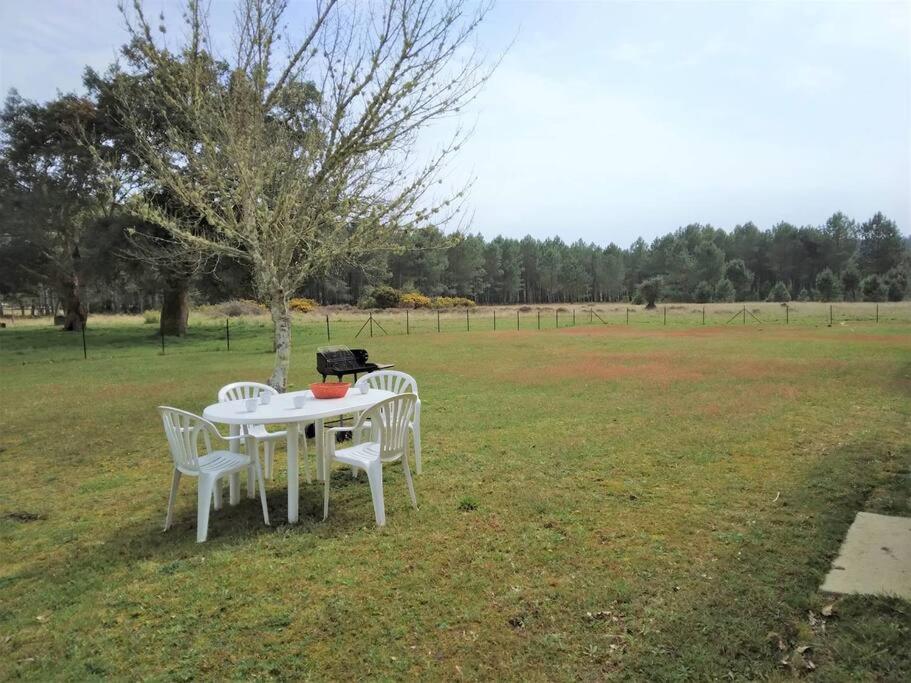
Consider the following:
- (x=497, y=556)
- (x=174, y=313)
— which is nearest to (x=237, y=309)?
(x=174, y=313)

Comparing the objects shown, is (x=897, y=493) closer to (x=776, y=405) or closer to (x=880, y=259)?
(x=776, y=405)

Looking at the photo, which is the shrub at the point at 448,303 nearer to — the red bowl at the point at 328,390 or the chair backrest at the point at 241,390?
the chair backrest at the point at 241,390

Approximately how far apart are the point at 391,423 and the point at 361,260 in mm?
6448

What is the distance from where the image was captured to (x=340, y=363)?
23.9ft

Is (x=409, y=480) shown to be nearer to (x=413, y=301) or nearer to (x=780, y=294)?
(x=413, y=301)

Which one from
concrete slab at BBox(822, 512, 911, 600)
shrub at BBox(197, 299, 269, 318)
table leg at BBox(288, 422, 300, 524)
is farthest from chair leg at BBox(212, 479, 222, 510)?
shrub at BBox(197, 299, 269, 318)

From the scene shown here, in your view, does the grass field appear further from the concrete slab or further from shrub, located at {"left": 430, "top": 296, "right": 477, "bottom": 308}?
shrub, located at {"left": 430, "top": 296, "right": 477, "bottom": 308}

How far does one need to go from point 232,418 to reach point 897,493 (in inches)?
210

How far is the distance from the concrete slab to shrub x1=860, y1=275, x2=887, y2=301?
200 ft

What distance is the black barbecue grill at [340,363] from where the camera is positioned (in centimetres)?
713

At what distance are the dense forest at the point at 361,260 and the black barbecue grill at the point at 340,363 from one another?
1.53m

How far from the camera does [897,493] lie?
4719mm

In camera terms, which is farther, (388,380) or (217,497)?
(388,380)

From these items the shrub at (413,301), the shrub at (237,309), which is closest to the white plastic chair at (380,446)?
the shrub at (237,309)
